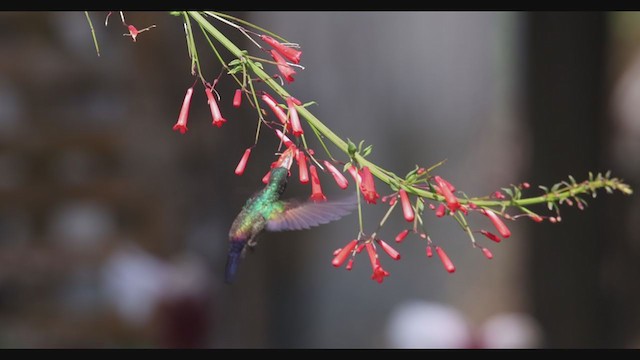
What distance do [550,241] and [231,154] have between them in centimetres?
110

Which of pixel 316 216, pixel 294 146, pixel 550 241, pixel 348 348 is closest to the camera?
pixel 294 146

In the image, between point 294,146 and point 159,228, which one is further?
point 159,228

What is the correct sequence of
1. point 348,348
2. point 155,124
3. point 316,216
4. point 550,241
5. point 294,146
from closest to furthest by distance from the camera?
point 294,146, point 316,216, point 550,241, point 348,348, point 155,124

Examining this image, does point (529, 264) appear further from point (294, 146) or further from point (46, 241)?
point (294, 146)

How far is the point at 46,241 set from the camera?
12.8ft

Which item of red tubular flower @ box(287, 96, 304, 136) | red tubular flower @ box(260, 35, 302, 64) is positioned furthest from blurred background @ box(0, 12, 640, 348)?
red tubular flower @ box(287, 96, 304, 136)

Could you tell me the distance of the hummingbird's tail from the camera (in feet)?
4.02

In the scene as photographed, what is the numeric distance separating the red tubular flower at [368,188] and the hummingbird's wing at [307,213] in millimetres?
158

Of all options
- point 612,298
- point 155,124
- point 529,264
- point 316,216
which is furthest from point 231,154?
point 316,216

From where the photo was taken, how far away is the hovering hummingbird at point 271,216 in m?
1.10

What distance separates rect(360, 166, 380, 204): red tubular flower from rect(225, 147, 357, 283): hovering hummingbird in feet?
0.70

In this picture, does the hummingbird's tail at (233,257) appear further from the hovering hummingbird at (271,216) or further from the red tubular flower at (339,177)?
the red tubular flower at (339,177)

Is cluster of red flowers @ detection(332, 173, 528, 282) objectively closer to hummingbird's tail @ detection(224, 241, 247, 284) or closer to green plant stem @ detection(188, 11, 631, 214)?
green plant stem @ detection(188, 11, 631, 214)

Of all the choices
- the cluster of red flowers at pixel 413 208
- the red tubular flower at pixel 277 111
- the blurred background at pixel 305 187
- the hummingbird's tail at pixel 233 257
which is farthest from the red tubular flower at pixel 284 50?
the blurred background at pixel 305 187
